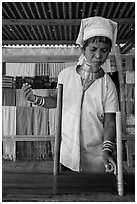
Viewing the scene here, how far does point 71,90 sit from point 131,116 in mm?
3313

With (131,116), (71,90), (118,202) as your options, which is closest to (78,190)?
(118,202)

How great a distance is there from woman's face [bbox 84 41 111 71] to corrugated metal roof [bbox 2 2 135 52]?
2.61 metres

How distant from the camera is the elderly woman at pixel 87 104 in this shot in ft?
5.85

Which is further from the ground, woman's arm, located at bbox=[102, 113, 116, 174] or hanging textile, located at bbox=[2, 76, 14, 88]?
hanging textile, located at bbox=[2, 76, 14, 88]

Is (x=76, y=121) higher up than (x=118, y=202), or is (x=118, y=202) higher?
(x=76, y=121)

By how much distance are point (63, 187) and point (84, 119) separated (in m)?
0.63

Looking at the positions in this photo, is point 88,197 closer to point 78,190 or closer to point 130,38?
point 78,190

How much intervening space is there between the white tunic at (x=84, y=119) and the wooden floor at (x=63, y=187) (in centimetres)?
36

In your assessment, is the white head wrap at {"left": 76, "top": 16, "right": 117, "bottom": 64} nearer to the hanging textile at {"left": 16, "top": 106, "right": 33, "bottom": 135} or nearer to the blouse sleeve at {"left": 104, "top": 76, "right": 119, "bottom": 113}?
the blouse sleeve at {"left": 104, "top": 76, "right": 119, "bottom": 113}

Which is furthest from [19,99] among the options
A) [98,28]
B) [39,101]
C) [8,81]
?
[98,28]

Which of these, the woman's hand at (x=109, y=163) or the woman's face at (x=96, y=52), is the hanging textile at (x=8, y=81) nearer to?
the woman's face at (x=96, y=52)

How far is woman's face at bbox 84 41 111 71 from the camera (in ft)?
5.67

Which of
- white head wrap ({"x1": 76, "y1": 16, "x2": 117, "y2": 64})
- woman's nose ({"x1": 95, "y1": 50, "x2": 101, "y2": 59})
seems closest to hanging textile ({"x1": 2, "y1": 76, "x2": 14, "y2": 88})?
white head wrap ({"x1": 76, "y1": 16, "x2": 117, "y2": 64})

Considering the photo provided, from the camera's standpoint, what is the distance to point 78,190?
1247 mm
